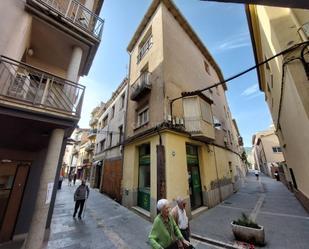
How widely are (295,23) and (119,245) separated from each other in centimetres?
962

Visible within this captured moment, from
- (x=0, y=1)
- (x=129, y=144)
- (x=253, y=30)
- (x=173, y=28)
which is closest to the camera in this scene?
(x=0, y=1)

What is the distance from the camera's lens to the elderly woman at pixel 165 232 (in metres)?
2.47

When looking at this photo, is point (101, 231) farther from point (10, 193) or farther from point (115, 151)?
point (115, 151)

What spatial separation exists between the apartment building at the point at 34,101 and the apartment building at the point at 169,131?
12.9ft

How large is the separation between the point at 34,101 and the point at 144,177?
6.93 metres

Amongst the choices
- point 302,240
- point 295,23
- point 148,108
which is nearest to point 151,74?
point 148,108

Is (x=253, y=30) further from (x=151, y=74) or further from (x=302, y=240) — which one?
(x=302, y=240)

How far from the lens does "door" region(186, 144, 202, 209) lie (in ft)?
27.4

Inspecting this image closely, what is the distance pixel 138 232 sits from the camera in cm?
562

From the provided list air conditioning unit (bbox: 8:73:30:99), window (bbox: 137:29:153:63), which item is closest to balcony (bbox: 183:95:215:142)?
window (bbox: 137:29:153:63)

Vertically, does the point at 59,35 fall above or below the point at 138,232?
above

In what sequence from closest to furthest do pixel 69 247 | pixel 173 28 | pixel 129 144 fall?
1. pixel 69 247
2. pixel 129 144
3. pixel 173 28

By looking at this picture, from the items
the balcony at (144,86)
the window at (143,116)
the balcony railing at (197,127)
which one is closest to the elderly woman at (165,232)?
the balcony railing at (197,127)

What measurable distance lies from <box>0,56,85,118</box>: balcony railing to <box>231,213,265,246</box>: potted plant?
6214 mm
